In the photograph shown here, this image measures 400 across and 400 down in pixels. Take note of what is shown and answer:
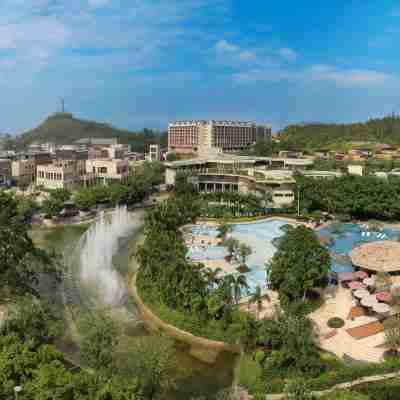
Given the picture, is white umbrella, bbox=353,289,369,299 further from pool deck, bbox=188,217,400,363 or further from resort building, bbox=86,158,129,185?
resort building, bbox=86,158,129,185

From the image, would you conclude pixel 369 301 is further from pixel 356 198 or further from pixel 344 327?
pixel 356 198

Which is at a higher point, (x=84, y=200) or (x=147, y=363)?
(x=84, y=200)

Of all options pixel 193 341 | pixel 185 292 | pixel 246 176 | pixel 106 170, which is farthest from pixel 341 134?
pixel 193 341

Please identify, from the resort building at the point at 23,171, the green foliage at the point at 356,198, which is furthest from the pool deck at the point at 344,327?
the resort building at the point at 23,171

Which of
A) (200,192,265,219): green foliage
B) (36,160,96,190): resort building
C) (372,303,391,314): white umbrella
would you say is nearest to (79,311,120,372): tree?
(372,303,391,314): white umbrella

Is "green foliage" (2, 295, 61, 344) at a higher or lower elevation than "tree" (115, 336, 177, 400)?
higher

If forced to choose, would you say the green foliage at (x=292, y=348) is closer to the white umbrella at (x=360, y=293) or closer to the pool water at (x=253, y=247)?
the white umbrella at (x=360, y=293)
